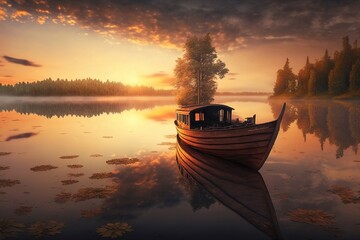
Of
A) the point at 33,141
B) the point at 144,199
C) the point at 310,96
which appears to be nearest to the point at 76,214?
the point at 144,199

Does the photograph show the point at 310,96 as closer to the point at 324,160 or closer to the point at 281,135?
the point at 281,135

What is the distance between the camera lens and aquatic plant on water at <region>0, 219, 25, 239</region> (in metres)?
8.83

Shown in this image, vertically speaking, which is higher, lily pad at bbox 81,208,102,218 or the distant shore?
the distant shore

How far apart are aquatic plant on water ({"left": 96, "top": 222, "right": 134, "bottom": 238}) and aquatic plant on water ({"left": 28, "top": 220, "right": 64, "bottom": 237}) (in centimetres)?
145

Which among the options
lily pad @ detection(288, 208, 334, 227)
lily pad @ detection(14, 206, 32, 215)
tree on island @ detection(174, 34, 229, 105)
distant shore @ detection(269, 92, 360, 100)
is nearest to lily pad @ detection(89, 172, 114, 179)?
lily pad @ detection(14, 206, 32, 215)

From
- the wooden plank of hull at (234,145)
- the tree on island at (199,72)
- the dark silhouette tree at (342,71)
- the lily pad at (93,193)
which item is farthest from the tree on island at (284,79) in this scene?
the lily pad at (93,193)

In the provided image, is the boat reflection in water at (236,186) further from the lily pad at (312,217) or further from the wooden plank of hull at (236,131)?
the wooden plank of hull at (236,131)

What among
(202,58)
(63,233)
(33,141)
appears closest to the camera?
(63,233)

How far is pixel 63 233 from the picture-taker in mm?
8930

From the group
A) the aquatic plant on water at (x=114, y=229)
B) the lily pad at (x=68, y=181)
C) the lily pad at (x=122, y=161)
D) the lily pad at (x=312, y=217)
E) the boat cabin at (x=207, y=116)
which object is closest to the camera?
→ the aquatic plant on water at (x=114, y=229)

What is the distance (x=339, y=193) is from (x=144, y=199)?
9.32 metres

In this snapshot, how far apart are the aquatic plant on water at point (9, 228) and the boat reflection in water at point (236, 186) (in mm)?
7946

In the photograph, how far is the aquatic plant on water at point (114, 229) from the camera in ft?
28.9

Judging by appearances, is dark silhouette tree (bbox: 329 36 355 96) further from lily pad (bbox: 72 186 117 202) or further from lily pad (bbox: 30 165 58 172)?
lily pad (bbox: 72 186 117 202)
